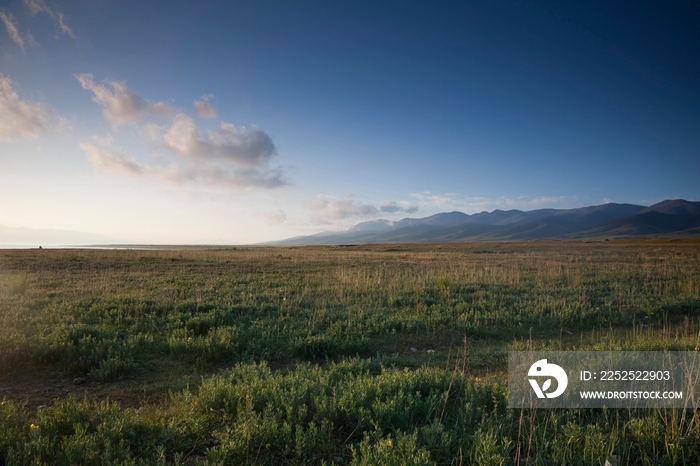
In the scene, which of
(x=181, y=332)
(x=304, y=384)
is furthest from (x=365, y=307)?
(x=304, y=384)

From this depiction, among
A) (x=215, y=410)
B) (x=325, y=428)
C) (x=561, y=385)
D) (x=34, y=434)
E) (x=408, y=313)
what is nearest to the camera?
(x=34, y=434)

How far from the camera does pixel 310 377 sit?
225 inches

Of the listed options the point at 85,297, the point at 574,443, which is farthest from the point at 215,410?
the point at 85,297

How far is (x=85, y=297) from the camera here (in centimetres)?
1248

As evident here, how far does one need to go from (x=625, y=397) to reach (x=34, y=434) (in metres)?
7.53

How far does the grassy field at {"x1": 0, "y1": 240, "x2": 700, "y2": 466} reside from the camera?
3.73 metres

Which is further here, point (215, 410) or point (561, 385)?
point (561, 385)

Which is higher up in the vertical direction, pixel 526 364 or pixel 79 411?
pixel 79 411

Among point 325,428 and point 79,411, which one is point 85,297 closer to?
point 79,411

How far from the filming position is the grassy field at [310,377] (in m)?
3.73

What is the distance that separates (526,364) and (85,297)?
567 inches

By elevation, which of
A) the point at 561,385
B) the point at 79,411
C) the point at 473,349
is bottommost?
the point at 473,349

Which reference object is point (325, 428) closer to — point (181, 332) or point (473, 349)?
point (473, 349)

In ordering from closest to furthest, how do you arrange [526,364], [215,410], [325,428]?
[325,428], [215,410], [526,364]
